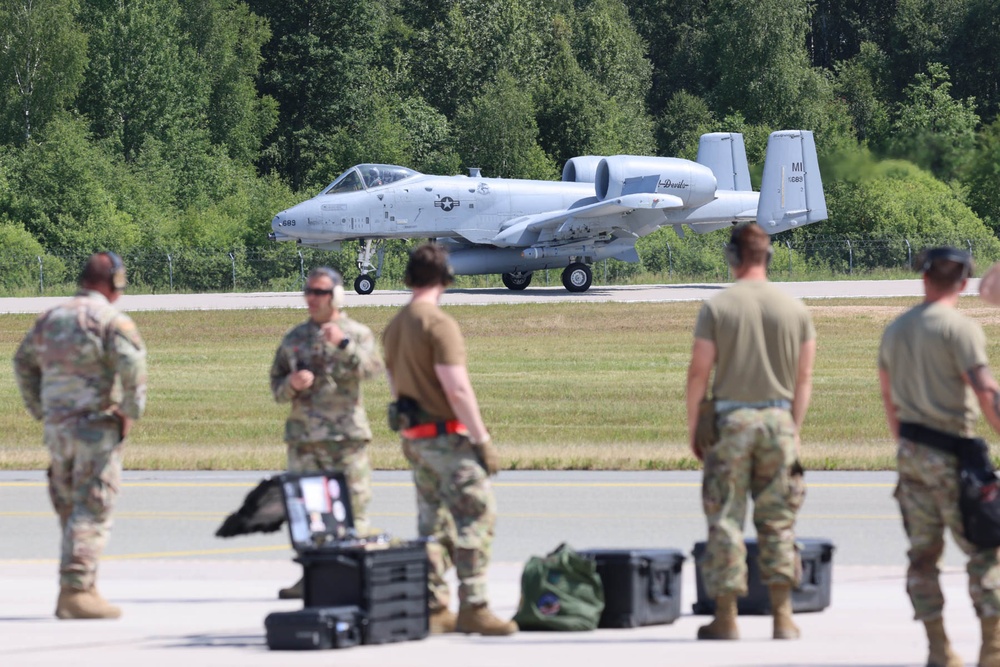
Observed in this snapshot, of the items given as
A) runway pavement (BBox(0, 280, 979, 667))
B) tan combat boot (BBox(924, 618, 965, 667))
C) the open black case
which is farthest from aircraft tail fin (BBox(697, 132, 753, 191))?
tan combat boot (BBox(924, 618, 965, 667))

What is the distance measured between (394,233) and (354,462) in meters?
32.1

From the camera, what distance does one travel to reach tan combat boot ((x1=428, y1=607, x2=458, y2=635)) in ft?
25.5

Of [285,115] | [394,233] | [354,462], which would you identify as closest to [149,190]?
[285,115]

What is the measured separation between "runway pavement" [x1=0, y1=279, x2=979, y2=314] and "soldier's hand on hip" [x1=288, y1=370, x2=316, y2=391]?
29.1m

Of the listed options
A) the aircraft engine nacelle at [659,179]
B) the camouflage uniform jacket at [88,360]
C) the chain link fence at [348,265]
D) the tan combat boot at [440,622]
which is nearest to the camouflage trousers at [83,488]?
the camouflage uniform jacket at [88,360]

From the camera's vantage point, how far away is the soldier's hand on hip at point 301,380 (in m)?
8.73

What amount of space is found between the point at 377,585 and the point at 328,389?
1.78m

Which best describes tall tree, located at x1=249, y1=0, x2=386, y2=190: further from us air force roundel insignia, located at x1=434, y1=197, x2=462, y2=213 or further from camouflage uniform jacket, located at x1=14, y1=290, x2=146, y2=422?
camouflage uniform jacket, located at x1=14, y1=290, x2=146, y2=422

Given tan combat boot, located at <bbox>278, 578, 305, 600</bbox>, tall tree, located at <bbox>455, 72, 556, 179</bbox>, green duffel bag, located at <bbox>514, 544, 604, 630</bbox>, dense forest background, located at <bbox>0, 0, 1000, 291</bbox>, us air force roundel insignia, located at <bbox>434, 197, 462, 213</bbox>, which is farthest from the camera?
tall tree, located at <bbox>455, 72, 556, 179</bbox>

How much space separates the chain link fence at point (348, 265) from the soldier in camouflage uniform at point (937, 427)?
145ft

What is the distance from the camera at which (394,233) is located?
4072cm

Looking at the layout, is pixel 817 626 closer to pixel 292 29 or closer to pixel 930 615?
pixel 930 615

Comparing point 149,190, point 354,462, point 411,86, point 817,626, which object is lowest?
point 817,626

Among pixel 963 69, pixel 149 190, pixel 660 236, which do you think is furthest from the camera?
pixel 149 190
